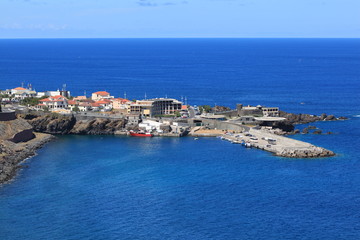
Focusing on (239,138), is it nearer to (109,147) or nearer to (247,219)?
(109,147)

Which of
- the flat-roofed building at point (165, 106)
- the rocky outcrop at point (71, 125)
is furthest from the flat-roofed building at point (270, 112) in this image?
the rocky outcrop at point (71, 125)

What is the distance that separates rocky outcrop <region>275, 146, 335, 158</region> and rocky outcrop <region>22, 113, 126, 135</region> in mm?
25113

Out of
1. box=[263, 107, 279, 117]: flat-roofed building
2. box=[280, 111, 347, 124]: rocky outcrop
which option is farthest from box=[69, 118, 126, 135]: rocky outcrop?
box=[280, 111, 347, 124]: rocky outcrop

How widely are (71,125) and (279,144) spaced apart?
28.3 m

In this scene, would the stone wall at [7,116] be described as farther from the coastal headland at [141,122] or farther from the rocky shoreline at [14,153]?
the rocky shoreline at [14,153]

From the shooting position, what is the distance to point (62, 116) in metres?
85.5

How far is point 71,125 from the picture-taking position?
278 ft

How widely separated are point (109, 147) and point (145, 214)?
2740cm

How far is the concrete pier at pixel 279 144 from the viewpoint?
224 feet

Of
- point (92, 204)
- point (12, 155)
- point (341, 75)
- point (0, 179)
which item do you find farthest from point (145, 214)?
point (341, 75)

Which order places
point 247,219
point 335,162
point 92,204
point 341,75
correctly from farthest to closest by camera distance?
point 341,75 < point 335,162 < point 92,204 < point 247,219

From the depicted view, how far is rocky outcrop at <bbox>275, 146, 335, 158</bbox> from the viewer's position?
68.1m

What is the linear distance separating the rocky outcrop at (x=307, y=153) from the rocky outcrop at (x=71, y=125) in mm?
25113

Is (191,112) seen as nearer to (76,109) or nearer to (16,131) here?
(76,109)
